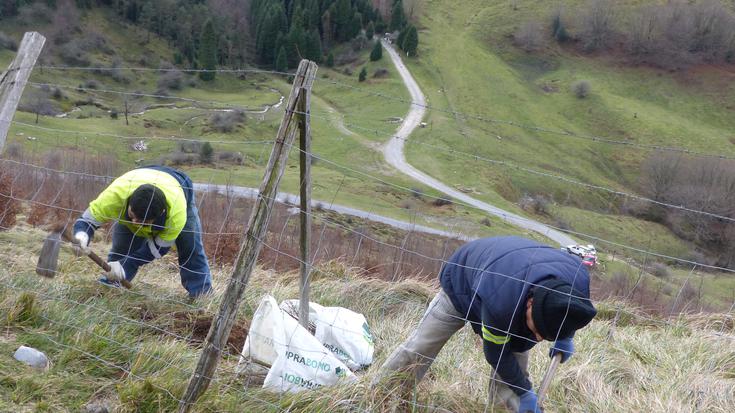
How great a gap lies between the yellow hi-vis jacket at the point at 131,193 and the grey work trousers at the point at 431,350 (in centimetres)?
180

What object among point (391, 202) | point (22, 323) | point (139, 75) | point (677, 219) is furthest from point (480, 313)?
point (139, 75)

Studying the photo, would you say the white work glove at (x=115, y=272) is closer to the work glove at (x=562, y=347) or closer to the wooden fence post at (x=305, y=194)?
the wooden fence post at (x=305, y=194)

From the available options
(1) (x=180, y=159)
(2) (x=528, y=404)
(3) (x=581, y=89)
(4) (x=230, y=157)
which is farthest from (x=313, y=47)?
(2) (x=528, y=404)

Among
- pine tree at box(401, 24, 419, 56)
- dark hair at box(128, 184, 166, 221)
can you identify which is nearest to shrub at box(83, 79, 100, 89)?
pine tree at box(401, 24, 419, 56)

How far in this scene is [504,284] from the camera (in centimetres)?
249

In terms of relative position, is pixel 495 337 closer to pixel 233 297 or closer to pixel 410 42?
pixel 233 297

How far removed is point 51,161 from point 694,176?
41.1 m

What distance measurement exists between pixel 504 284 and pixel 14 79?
333 centimetres

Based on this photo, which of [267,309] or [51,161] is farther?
[51,161]

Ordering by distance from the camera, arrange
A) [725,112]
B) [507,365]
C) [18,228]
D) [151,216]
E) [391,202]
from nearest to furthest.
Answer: [507,365] → [151,216] → [18,228] → [391,202] → [725,112]

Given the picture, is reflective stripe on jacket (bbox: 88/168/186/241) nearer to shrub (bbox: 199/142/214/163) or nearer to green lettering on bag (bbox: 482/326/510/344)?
green lettering on bag (bbox: 482/326/510/344)

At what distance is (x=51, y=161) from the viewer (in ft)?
47.0

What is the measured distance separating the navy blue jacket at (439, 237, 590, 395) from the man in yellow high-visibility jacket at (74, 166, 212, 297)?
1.91 m

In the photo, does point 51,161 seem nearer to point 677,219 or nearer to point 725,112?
point 677,219
